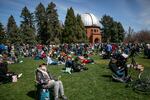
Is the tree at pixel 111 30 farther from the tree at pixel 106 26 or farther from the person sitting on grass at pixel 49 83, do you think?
the person sitting on grass at pixel 49 83

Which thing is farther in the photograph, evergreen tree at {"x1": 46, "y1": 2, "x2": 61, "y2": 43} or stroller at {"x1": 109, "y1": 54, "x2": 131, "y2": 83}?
evergreen tree at {"x1": 46, "y1": 2, "x2": 61, "y2": 43}

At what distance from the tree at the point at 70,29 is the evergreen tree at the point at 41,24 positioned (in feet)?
20.3

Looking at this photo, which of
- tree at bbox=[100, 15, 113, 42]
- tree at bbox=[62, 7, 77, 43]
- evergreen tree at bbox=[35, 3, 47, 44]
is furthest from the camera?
tree at bbox=[100, 15, 113, 42]

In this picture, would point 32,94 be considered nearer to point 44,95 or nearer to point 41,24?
point 44,95

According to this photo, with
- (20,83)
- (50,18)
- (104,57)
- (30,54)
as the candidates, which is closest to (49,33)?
(50,18)

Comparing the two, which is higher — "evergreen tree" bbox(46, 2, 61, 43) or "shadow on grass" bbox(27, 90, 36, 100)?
"evergreen tree" bbox(46, 2, 61, 43)

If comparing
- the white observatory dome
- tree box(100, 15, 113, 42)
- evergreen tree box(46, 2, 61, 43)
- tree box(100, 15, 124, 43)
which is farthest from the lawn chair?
the white observatory dome

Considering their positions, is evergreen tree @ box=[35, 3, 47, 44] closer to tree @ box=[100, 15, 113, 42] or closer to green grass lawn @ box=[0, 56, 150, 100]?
tree @ box=[100, 15, 113, 42]

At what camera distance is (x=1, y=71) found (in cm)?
1292

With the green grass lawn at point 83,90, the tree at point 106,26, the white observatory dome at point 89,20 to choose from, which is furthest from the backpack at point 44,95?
the white observatory dome at point 89,20

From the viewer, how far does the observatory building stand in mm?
99875

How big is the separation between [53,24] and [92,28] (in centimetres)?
3404

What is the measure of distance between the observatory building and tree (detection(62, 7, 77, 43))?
26276mm

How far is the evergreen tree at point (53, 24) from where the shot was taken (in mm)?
67375
